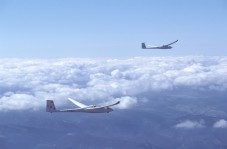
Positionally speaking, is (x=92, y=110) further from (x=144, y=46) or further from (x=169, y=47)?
(x=169, y=47)

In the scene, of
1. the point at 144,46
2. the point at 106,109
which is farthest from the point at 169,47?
the point at 106,109

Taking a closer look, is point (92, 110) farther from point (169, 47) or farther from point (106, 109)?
→ point (169, 47)

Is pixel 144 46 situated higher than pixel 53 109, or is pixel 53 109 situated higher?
pixel 144 46

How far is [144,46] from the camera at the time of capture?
111m

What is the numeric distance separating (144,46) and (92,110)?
37288mm

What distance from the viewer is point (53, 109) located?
84.9 m

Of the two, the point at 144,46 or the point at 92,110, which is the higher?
the point at 144,46

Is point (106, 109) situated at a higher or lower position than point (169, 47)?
lower

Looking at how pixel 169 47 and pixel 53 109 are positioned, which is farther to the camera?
pixel 169 47

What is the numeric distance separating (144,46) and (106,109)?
36983mm

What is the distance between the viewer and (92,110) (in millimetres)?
83188

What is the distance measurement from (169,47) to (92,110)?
44633 millimetres

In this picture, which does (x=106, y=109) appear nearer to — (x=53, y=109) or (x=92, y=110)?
(x=92, y=110)

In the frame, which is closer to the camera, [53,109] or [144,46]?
[53,109]
